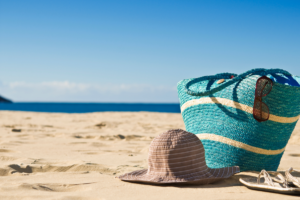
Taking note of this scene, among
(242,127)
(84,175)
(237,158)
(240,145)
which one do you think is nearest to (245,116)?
(242,127)

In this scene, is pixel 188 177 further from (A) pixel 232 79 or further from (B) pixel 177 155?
(A) pixel 232 79

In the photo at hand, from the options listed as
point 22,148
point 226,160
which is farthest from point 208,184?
point 22,148

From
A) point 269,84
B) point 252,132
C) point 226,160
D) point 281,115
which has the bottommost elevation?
point 226,160

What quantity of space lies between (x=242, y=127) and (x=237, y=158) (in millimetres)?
261

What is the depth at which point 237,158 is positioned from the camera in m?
2.22

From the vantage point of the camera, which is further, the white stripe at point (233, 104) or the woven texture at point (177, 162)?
the white stripe at point (233, 104)

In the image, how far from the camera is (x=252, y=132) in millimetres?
2119

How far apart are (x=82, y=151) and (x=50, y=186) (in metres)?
1.62


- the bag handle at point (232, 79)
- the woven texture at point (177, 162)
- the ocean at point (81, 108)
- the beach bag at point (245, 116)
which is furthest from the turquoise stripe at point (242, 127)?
the ocean at point (81, 108)

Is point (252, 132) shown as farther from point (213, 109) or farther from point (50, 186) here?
point (50, 186)

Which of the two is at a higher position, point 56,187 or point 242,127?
point 242,127

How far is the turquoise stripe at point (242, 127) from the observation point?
211 cm

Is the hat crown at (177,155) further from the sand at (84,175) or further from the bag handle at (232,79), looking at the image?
the bag handle at (232,79)

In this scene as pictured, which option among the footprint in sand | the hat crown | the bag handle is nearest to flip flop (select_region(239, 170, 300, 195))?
the hat crown
